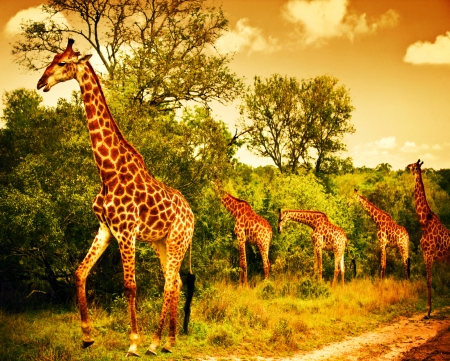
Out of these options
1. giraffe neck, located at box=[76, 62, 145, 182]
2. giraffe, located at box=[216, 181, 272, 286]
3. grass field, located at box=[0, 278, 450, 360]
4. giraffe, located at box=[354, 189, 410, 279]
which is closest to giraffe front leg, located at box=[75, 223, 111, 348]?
grass field, located at box=[0, 278, 450, 360]

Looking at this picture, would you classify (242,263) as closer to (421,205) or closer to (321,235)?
(321,235)

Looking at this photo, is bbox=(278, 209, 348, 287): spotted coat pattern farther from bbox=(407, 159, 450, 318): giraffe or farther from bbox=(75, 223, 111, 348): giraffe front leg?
bbox=(75, 223, 111, 348): giraffe front leg

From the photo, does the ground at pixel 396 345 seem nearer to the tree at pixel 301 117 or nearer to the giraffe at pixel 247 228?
the giraffe at pixel 247 228

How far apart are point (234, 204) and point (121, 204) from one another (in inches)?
320

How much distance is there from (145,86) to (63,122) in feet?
16.7

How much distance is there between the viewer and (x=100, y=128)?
723 cm

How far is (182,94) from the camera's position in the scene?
58.6 ft

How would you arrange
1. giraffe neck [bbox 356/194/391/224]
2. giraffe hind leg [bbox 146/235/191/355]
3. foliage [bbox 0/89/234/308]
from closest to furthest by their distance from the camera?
giraffe hind leg [bbox 146/235/191/355]
foliage [bbox 0/89/234/308]
giraffe neck [bbox 356/194/391/224]

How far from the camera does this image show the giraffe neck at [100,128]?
713 cm

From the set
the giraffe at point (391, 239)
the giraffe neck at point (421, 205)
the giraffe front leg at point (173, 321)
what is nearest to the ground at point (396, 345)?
the giraffe front leg at point (173, 321)

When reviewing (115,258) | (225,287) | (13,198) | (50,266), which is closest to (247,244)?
(225,287)

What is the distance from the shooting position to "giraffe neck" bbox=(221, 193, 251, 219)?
1486 centimetres

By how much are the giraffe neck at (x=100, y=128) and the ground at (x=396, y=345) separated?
3.67 metres

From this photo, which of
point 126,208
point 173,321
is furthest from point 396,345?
point 126,208
